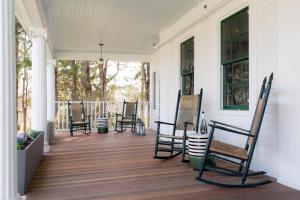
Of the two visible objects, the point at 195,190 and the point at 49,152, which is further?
the point at 49,152

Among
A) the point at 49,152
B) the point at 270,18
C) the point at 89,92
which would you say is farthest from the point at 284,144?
the point at 89,92

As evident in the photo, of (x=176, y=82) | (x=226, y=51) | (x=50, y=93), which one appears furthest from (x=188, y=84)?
(x=50, y=93)

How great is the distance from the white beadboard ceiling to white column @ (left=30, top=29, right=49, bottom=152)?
608mm

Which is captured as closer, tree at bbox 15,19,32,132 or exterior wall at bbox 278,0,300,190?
exterior wall at bbox 278,0,300,190

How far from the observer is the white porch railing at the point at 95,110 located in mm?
9070

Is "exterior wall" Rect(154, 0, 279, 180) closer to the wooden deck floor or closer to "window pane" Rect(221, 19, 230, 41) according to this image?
"window pane" Rect(221, 19, 230, 41)

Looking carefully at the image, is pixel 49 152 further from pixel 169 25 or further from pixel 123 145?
pixel 169 25

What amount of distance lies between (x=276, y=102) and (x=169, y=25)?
3889 mm

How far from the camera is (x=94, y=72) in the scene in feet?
48.6

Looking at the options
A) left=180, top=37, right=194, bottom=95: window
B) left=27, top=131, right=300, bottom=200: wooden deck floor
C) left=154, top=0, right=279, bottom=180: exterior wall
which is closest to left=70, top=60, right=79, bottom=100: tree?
left=154, top=0, right=279, bottom=180: exterior wall

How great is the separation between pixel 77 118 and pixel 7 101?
6.29 meters

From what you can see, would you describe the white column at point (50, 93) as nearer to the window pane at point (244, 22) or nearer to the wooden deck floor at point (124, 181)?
the wooden deck floor at point (124, 181)

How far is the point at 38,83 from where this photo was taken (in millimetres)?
4922

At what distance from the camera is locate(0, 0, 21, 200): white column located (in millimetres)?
2010
